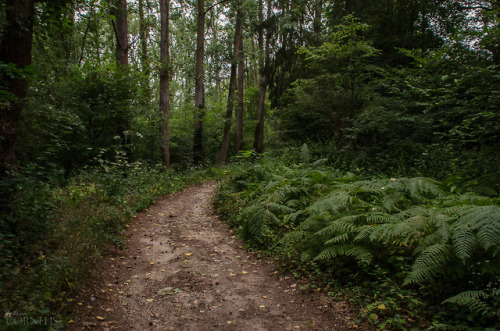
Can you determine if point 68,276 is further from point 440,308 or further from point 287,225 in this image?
point 440,308

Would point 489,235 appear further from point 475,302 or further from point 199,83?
point 199,83

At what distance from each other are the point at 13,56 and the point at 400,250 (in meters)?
6.77

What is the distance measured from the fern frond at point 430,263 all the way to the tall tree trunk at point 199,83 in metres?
13.7

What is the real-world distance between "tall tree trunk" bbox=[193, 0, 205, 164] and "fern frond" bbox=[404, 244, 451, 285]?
1369cm

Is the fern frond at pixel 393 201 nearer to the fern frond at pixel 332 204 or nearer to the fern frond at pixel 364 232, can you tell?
the fern frond at pixel 332 204

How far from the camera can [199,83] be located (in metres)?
15.7

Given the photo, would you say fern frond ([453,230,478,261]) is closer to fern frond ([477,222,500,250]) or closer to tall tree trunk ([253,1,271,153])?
fern frond ([477,222,500,250])

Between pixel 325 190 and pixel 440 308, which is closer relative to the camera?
pixel 440 308

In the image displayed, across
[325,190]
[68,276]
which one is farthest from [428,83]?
[68,276]

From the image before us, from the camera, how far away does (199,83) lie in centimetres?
1573

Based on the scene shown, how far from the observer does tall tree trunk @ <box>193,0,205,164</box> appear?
1527 centimetres

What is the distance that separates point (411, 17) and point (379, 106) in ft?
22.6

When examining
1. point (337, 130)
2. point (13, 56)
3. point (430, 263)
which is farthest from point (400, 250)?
Result: point (337, 130)

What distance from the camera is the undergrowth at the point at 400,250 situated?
2746mm
